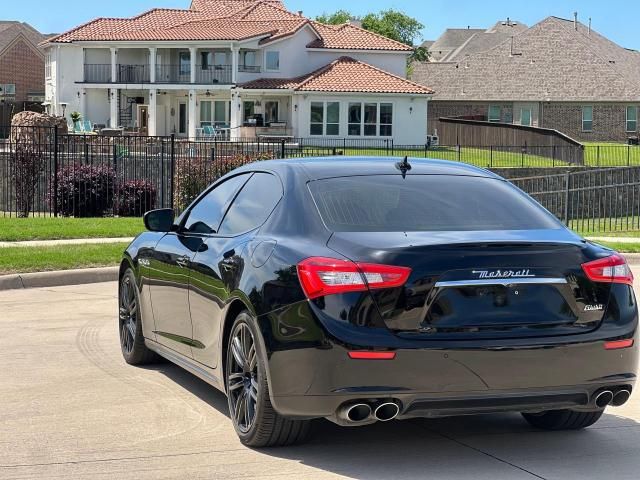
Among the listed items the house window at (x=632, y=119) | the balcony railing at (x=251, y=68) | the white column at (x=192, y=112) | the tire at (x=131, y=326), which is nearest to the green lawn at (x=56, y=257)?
the tire at (x=131, y=326)

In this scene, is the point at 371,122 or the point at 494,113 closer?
the point at 371,122

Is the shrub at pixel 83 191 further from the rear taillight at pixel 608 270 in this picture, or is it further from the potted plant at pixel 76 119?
the potted plant at pixel 76 119

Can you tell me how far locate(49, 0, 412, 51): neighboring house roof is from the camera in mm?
66000

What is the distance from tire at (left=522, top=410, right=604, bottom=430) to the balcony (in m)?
62.6

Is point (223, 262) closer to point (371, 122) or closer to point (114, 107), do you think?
point (371, 122)

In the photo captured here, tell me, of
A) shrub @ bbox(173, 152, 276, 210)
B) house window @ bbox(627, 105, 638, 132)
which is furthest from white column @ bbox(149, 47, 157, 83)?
shrub @ bbox(173, 152, 276, 210)

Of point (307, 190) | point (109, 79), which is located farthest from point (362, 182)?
point (109, 79)

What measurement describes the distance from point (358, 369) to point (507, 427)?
1.74 meters

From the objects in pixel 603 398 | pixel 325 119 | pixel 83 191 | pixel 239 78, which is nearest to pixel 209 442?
pixel 603 398

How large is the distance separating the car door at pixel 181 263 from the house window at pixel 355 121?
182 feet

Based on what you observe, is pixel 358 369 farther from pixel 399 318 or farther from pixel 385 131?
pixel 385 131

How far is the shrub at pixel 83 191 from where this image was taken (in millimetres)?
25734

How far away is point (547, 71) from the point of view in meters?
73.3

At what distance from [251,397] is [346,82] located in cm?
5740
